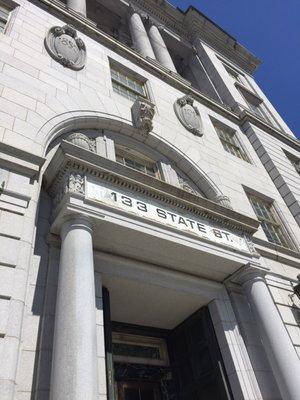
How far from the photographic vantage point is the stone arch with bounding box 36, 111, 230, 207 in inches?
342

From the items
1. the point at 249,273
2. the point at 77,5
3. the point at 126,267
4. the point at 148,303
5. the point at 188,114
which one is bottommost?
the point at 148,303

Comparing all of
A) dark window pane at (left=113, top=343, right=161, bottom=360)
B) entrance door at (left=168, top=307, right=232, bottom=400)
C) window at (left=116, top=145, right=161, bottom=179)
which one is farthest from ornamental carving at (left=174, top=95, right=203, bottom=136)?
dark window pane at (left=113, top=343, right=161, bottom=360)

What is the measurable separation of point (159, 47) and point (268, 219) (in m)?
12.6

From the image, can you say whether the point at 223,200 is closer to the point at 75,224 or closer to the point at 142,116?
the point at 142,116

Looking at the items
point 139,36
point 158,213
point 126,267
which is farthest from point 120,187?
point 139,36

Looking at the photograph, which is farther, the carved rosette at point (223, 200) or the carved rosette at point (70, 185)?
the carved rosette at point (223, 200)

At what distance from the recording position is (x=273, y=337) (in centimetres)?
808

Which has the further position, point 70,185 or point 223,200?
point 223,200

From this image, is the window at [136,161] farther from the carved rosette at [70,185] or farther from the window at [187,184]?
the carved rosette at [70,185]

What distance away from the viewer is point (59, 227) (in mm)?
6988

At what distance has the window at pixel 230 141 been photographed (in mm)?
15891

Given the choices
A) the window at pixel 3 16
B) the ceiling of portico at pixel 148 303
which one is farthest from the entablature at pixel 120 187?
the window at pixel 3 16

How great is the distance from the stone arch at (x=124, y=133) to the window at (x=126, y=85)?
209 centimetres

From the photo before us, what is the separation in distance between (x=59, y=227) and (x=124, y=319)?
3.58m
